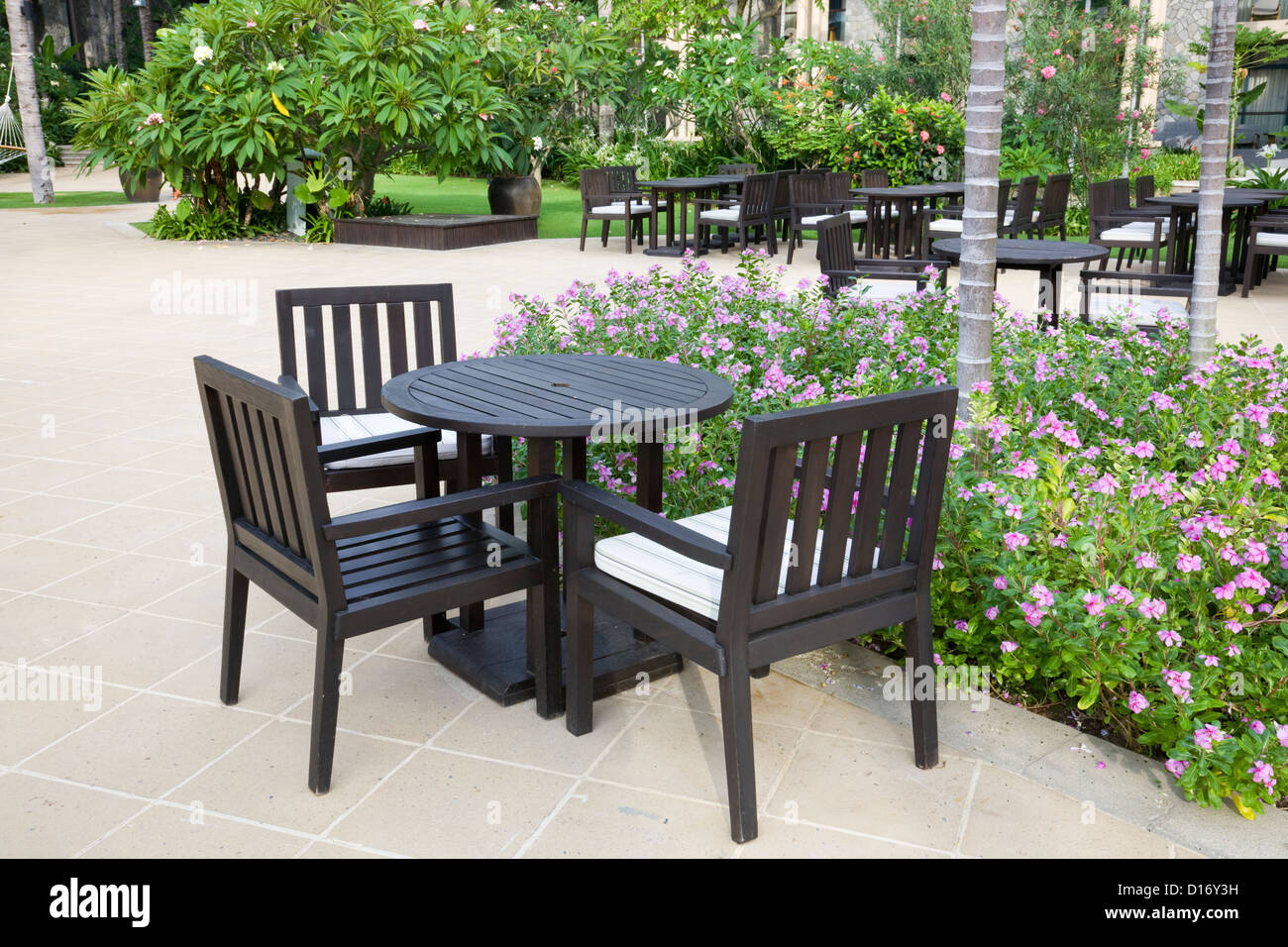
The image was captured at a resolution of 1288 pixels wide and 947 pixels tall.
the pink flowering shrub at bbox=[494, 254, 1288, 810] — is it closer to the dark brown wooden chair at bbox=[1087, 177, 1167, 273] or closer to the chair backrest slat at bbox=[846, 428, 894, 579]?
the chair backrest slat at bbox=[846, 428, 894, 579]

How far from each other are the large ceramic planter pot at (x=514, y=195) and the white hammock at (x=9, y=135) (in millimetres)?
9579

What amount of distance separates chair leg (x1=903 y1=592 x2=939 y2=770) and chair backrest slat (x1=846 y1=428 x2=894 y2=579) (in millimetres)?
207

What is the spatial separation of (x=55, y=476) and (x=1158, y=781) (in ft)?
13.0

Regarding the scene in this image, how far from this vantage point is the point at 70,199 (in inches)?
696

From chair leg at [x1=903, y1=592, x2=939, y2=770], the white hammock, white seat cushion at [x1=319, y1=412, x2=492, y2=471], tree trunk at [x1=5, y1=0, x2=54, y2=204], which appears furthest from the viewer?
the white hammock

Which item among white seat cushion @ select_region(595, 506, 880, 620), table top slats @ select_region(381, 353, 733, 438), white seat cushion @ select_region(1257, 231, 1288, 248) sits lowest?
white seat cushion @ select_region(595, 506, 880, 620)

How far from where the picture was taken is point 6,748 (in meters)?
2.65

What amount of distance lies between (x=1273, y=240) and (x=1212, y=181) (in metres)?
4.97

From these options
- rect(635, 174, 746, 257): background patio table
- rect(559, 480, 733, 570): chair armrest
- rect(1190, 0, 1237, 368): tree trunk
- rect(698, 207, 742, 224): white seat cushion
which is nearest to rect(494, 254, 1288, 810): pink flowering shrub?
rect(1190, 0, 1237, 368): tree trunk

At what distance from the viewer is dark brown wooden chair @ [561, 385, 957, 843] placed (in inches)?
86.0

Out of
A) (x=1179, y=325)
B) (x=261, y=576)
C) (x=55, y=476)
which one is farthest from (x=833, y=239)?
(x=261, y=576)

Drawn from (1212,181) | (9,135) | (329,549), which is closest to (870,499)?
(329,549)

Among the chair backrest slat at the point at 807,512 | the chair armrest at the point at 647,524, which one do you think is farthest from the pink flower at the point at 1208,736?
the chair armrest at the point at 647,524
